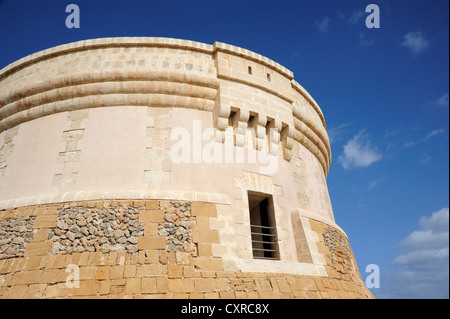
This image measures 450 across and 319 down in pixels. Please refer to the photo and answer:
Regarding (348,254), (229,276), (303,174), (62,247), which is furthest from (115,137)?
(348,254)

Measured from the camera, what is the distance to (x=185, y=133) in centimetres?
554

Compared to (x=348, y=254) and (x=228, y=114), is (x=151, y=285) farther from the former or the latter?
(x=348, y=254)

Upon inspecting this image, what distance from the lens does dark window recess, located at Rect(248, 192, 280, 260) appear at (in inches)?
214

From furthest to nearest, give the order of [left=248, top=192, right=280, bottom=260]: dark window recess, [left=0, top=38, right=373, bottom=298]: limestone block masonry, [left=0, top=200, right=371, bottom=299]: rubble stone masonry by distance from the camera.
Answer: [left=248, top=192, right=280, bottom=260]: dark window recess, [left=0, top=38, right=373, bottom=298]: limestone block masonry, [left=0, top=200, right=371, bottom=299]: rubble stone masonry

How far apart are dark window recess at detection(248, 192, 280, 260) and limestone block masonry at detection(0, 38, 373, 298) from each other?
43 millimetres

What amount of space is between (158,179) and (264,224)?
85.3 inches

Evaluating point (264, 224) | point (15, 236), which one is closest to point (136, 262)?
point (15, 236)

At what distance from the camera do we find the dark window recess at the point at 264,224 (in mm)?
5439

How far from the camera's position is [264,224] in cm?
595

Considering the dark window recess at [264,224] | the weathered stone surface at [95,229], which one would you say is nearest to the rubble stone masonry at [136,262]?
the weathered stone surface at [95,229]

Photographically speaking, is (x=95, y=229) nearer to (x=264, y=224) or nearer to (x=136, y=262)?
(x=136, y=262)

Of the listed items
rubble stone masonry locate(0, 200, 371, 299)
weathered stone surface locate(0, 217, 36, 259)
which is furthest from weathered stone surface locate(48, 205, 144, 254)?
weathered stone surface locate(0, 217, 36, 259)

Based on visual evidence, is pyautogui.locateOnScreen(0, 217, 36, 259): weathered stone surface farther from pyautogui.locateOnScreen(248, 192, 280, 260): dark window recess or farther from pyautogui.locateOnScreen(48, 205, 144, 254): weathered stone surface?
pyautogui.locateOnScreen(248, 192, 280, 260): dark window recess

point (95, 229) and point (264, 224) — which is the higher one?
point (264, 224)
